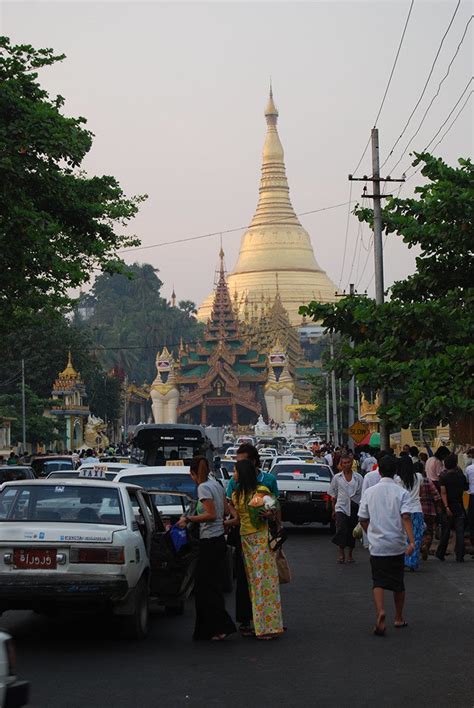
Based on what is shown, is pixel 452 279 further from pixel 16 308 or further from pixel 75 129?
pixel 16 308

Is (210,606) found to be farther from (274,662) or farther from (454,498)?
(454,498)

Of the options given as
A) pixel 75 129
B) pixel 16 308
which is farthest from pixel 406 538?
pixel 16 308

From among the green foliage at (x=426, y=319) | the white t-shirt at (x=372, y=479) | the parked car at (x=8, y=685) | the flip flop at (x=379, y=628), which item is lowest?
the flip flop at (x=379, y=628)

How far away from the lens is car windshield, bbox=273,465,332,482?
25.8 meters

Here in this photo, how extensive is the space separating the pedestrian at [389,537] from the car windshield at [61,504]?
2152 mm

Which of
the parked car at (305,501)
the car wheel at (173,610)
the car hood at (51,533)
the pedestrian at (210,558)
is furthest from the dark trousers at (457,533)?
the car hood at (51,533)

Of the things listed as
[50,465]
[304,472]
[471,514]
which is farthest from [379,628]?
[50,465]

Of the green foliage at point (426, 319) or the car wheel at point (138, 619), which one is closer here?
the car wheel at point (138, 619)

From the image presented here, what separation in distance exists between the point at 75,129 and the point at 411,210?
18.8 ft

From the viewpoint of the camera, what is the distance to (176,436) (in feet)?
98.3

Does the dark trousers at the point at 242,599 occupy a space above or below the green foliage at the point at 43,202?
below

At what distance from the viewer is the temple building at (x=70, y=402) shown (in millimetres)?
72812

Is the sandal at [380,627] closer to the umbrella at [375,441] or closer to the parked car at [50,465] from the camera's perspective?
the parked car at [50,465]

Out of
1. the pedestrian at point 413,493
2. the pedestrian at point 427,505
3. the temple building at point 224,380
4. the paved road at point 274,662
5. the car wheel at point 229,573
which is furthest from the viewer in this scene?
the temple building at point 224,380
